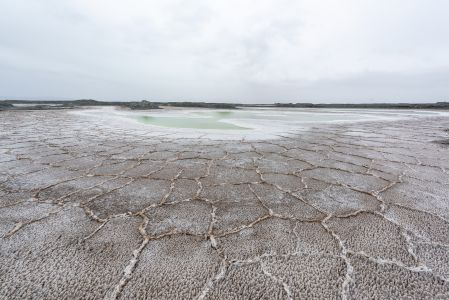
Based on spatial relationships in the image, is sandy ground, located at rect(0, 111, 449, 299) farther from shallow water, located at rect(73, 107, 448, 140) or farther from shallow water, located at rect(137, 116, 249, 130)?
shallow water, located at rect(137, 116, 249, 130)

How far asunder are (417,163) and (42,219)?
→ 411 centimetres

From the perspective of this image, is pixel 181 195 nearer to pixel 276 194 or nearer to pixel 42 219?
pixel 276 194

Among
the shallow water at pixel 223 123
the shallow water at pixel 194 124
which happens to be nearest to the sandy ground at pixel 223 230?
the shallow water at pixel 223 123

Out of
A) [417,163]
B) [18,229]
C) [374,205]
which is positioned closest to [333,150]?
[417,163]

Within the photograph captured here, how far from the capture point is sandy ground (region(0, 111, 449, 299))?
113 cm

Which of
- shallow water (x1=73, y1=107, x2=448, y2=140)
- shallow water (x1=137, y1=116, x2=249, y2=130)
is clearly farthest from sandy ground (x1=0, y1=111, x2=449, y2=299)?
shallow water (x1=137, y1=116, x2=249, y2=130)

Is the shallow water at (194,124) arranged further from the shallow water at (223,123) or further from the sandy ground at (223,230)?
the sandy ground at (223,230)

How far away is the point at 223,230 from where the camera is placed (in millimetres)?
1571

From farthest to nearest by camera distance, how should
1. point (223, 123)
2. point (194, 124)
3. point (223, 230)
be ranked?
1. point (223, 123)
2. point (194, 124)
3. point (223, 230)

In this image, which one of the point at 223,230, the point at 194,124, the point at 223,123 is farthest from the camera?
the point at 223,123

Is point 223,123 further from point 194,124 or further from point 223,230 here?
point 223,230

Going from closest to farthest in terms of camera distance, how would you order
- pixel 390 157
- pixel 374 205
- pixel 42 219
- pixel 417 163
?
pixel 42 219
pixel 374 205
pixel 417 163
pixel 390 157

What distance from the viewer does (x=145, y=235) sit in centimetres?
151

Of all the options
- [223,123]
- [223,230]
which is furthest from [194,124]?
[223,230]
